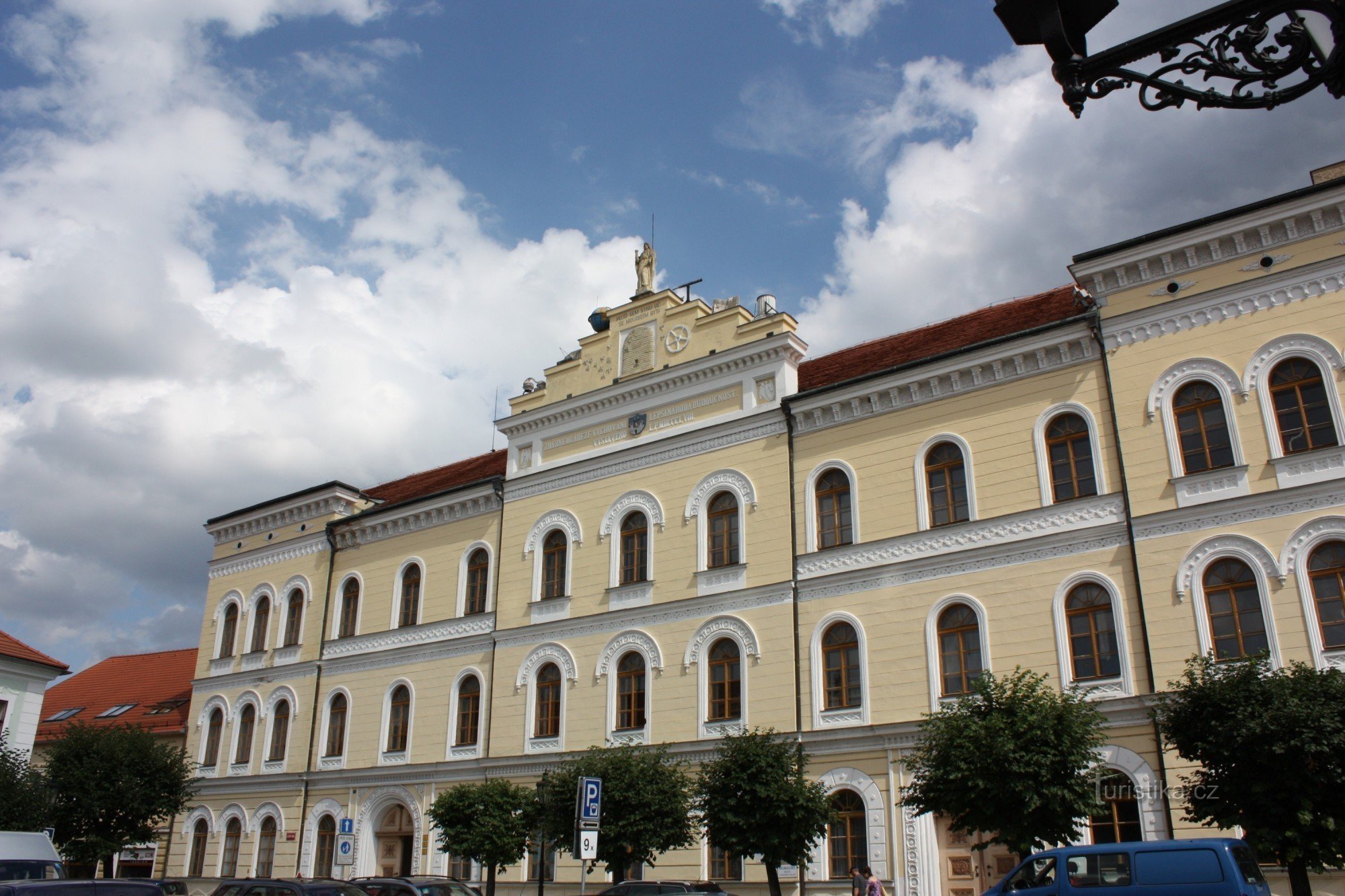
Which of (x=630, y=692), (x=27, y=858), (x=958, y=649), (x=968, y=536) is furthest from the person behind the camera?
(x=630, y=692)

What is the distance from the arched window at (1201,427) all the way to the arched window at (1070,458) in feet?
5.72

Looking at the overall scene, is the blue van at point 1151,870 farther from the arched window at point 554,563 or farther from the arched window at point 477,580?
the arched window at point 477,580

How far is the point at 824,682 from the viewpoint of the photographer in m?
24.3

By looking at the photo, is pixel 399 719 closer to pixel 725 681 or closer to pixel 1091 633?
pixel 725 681

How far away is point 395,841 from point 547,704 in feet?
22.2

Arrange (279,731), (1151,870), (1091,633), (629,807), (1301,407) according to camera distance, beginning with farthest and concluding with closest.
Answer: (279,731), (629,807), (1091,633), (1301,407), (1151,870)

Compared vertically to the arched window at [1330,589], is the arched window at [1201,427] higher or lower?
higher

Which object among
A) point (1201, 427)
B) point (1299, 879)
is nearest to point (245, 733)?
point (1201, 427)

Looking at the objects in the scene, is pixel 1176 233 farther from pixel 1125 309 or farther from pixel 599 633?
pixel 599 633

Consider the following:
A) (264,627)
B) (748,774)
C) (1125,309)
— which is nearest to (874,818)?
(748,774)

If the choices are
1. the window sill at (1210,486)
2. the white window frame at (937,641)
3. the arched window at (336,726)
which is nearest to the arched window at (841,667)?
the white window frame at (937,641)

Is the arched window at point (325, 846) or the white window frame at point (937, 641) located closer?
the white window frame at point (937, 641)

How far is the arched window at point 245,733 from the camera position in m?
36.0

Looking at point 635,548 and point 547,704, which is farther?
point 547,704
